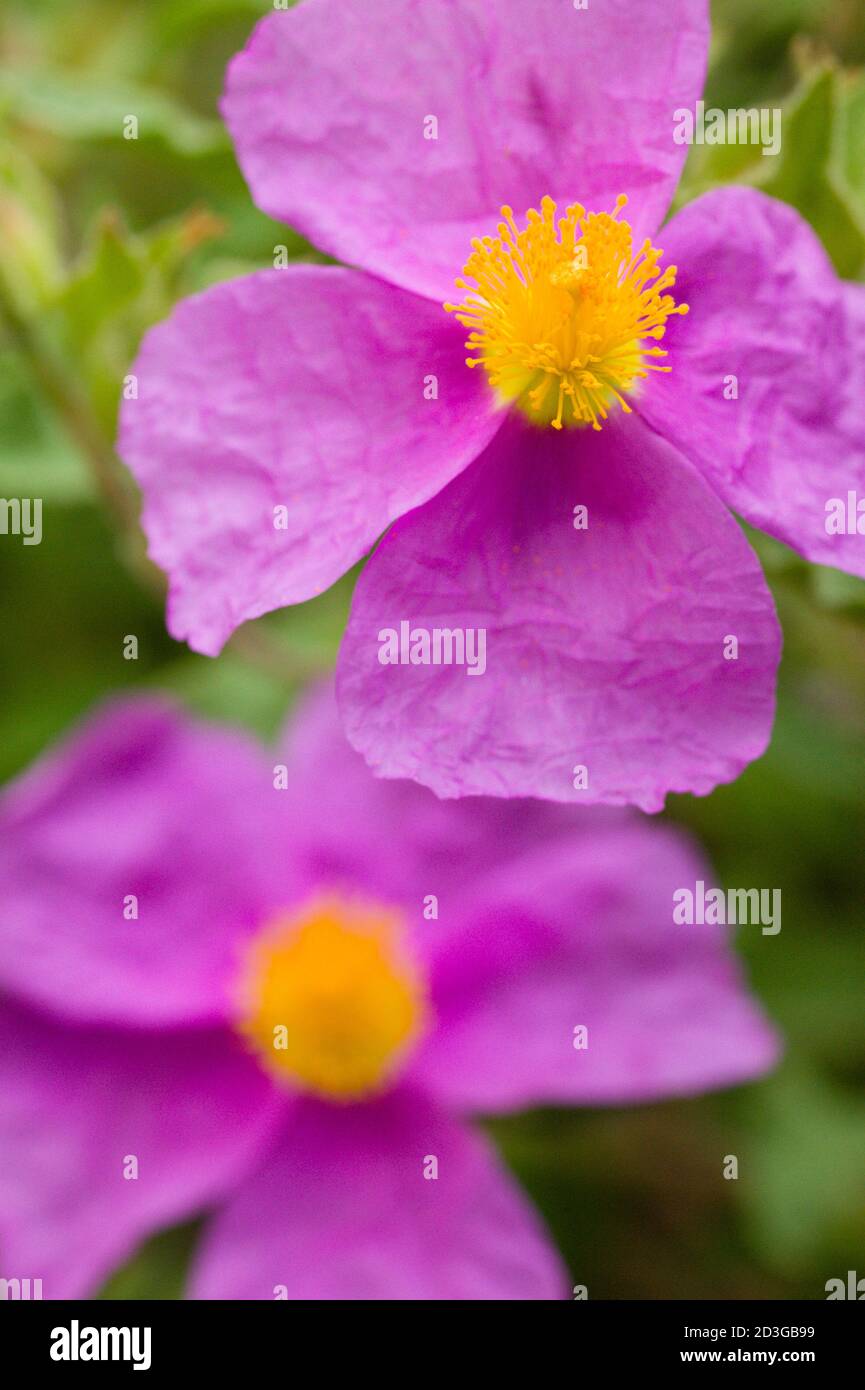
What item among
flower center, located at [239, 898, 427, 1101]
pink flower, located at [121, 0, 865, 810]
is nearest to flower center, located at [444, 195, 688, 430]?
pink flower, located at [121, 0, 865, 810]

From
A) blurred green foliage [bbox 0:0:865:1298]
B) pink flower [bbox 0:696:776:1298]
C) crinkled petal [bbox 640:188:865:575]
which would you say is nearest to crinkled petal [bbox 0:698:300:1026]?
pink flower [bbox 0:696:776:1298]

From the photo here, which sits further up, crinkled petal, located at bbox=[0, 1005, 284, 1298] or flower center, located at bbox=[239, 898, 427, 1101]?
flower center, located at bbox=[239, 898, 427, 1101]

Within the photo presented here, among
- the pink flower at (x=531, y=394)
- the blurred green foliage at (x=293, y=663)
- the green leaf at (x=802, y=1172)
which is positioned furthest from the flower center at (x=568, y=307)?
the green leaf at (x=802, y=1172)

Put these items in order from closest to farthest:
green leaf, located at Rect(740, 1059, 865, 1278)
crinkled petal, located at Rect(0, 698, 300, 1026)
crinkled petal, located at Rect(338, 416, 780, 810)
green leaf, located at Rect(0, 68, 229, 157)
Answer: crinkled petal, located at Rect(338, 416, 780, 810) < green leaf, located at Rect(0, 68, 229, 157) < crinkled petal, located at Rect(0, 698, 300, 1026) < green leaf, located at Rect(740, 1059, 865, 1278)

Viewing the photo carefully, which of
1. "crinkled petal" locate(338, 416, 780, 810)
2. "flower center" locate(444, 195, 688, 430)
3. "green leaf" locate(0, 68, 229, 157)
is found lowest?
"crinkled petal" locate(338, 416, 780, 810)

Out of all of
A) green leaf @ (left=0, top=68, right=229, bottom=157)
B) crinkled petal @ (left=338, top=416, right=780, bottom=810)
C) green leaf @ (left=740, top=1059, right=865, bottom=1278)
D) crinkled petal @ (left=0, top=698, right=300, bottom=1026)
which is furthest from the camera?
green leaf @ (left=740, top=1059, right=865, bottom=1278)

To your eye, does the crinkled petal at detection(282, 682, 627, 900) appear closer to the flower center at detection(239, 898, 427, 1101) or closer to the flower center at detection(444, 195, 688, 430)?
the flower center at detection(239, 898, 427, 1101)

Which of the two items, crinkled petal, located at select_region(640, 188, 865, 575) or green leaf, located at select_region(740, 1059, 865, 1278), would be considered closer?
crinkled petal, located at select_region(640, 188, 865, 575)

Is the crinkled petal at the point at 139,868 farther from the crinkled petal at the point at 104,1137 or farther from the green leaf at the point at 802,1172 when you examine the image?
the green leaf at the point at 802,1172
